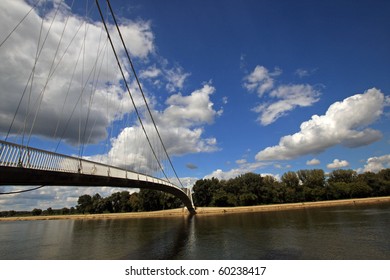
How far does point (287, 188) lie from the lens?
9288 centimetres

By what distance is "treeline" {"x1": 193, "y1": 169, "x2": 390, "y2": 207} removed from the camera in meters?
88.6

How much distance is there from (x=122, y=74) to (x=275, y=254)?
28.1 metres

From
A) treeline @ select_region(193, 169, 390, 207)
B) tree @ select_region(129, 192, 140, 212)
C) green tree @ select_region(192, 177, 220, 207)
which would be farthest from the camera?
tree @ select_region(129, 192, 140, 212)

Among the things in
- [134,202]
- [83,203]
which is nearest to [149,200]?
[134,202]

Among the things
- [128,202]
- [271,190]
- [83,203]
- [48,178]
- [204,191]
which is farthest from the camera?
[83,203]

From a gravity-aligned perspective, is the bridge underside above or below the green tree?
below

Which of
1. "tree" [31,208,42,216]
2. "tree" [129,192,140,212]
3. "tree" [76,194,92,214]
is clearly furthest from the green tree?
"tree" [31,208,42,216]

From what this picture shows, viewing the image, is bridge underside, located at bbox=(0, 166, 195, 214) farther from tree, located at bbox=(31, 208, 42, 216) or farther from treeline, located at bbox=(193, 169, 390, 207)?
tree, located at bbox=(31, 208, 42, 216)

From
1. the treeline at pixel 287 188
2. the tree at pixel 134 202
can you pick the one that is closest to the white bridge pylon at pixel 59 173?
the treeline at pixel 287 188

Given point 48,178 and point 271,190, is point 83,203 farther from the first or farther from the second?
point 48,178

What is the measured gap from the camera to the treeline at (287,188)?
88562mm

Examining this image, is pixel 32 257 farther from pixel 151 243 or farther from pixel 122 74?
pixel 122 74

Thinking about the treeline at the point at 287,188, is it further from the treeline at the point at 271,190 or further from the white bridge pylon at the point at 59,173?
the white bridge pylon at the point at 59,173

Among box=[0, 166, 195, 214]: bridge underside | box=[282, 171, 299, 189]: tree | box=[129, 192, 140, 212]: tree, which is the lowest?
box=[0, 166, 195, 214]: bridge underside
